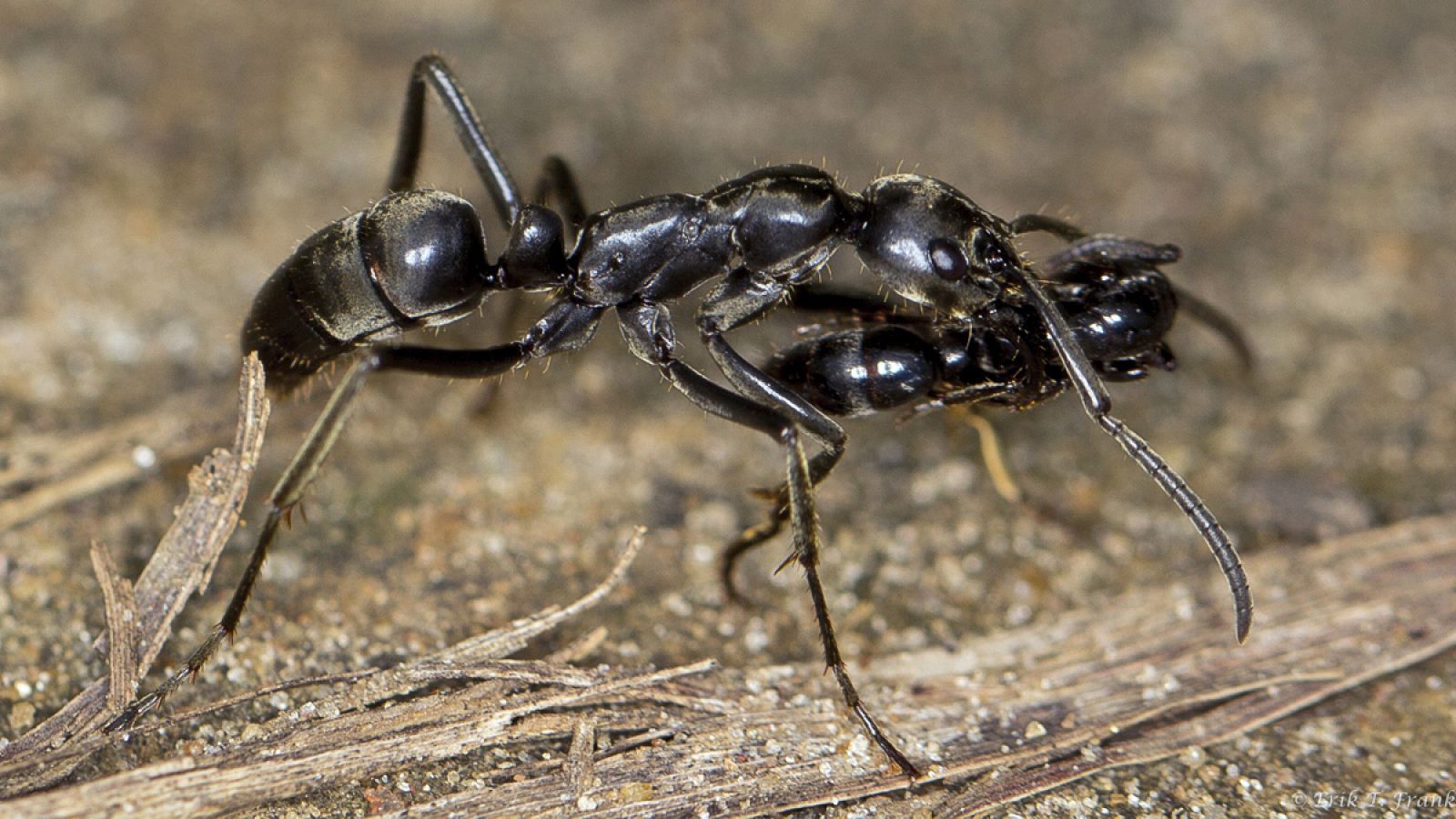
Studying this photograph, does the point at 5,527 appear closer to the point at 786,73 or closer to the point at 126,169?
the point at 126,169

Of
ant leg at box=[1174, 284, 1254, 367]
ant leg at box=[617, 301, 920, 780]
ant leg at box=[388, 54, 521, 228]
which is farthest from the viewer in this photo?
ant leg at box=[1174, 284, 1254, 367]

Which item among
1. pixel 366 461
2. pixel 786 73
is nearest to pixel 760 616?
pixel 366 461

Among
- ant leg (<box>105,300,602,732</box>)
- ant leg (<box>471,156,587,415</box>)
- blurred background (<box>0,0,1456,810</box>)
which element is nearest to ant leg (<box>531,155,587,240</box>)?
ant leg (<box>471,156,587,415</box>)

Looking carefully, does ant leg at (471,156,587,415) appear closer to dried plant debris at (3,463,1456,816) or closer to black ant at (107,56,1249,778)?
black ant at (107,56,1249,778)

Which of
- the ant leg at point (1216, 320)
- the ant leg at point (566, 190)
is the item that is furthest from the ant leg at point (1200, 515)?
the ant leg at point (566, 190)

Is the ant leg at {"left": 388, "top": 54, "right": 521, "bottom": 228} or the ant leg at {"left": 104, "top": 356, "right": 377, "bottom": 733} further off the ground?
the ant leg at {"left": 388, "top": 54, "right": 521, "bottom": 228}

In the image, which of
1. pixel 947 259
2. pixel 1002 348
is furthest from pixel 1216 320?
pixel 947 259
